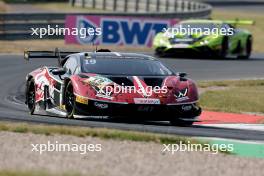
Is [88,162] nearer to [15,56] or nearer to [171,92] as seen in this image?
[171,92]

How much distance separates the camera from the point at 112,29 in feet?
108

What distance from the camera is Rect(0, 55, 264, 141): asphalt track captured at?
14.1 metres

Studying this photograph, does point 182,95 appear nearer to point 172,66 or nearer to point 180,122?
point 180,122

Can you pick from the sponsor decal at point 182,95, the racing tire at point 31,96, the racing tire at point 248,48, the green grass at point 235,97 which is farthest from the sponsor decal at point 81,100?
the racing tire at point 248,48

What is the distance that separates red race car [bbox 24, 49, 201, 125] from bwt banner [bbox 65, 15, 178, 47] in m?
16.5

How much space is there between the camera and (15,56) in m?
28.9

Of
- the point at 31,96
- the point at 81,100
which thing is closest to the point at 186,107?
the point at 81,100

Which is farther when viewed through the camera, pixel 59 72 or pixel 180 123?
pixel 59 72

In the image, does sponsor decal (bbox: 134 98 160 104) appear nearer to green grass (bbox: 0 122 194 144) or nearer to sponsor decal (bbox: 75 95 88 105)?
sponsor decal (bbox: 75 95 88 105)

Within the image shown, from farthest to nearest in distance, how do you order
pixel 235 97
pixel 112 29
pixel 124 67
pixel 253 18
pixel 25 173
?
pixel 253 18 → pixel 112 29 → pixel 235 97 → pixel 124 67 → pixel 25 173

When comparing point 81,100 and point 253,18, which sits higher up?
point 81,100

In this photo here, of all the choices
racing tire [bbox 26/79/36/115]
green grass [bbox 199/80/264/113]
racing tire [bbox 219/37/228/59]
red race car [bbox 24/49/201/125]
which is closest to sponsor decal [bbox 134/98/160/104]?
red race car [bbox 24/49/201/125]

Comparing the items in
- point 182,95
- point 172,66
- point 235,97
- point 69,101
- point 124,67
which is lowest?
point 172,66

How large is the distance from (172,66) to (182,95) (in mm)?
12792
